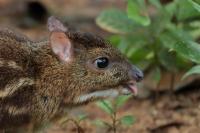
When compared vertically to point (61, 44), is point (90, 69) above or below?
below

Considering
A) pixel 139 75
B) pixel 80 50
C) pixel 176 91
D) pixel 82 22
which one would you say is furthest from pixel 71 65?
pixel 82 22

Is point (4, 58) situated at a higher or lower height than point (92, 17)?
higher

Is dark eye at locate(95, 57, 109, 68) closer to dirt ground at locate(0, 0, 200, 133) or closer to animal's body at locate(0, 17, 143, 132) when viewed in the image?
animal's body at locate(0, 17, 143, 132)

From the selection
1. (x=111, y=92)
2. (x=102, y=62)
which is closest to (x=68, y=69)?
(x=102, y=62)

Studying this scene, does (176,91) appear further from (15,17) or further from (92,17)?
(15,17)

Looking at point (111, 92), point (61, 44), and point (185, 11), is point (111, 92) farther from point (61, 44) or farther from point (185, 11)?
point (185, 11)

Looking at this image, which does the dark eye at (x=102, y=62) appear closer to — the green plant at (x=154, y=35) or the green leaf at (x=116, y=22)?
the green plant at (x=154, y=35)
